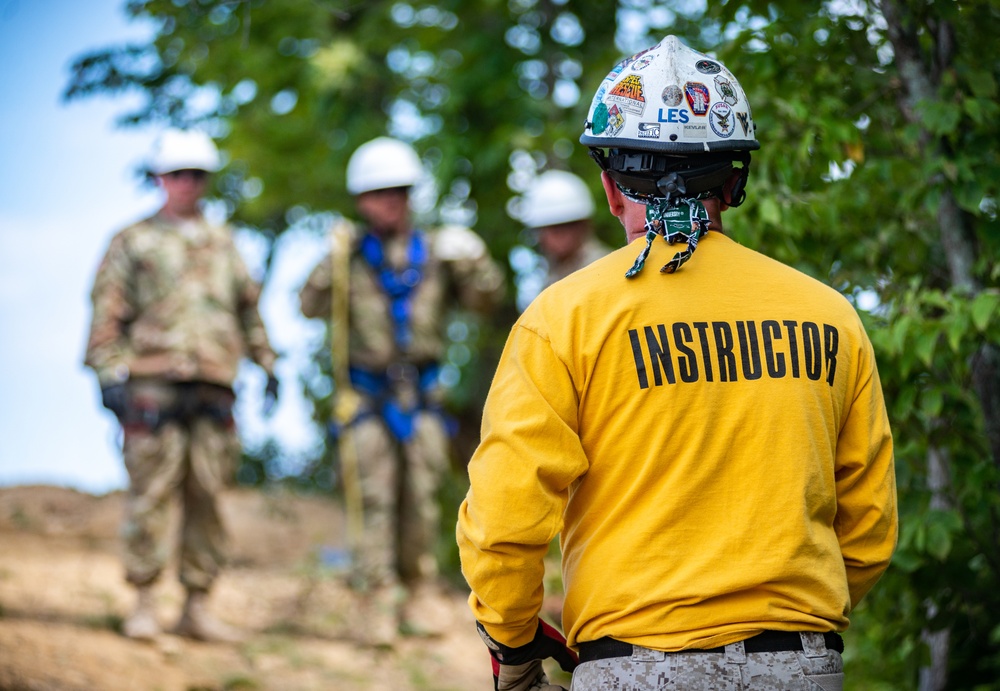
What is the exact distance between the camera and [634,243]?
240 cm

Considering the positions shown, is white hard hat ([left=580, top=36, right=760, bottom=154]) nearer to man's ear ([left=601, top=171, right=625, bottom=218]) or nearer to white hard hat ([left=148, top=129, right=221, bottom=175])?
man's ear ([left=601, top=171, right=625, bottom=218])

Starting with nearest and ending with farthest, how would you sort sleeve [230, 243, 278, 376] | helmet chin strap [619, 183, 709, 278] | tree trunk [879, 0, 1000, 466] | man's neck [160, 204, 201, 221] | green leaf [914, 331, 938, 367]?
helmet chin strap [619, 183, 709, 278], green leaf [914, 331, 938, 367], tree trunk [879, 0, 1000, 466], man's neck [160, 204, 201, 221], sleeve [230, 243, 278, 376]

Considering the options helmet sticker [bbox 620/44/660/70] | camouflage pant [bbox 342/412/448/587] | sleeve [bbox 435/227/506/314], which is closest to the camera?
helmet sticker [bbox 620/44/660/70]

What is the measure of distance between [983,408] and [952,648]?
1.03 metres

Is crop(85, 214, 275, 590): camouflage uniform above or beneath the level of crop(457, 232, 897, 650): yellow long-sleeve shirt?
beneath

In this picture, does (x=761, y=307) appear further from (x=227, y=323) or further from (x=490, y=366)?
(x=490, y=366)

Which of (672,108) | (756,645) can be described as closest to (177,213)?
(672,108)

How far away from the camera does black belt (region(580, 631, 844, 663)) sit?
7.11 feet

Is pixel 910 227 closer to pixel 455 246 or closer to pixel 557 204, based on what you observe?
pixel 557 204

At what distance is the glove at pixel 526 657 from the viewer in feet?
8.01

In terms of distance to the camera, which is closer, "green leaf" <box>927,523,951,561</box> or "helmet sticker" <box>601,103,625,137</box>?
"helmet sticker" <box>601,103,625,137</box>

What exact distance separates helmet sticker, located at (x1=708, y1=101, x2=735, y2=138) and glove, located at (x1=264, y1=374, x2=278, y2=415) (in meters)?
4.92

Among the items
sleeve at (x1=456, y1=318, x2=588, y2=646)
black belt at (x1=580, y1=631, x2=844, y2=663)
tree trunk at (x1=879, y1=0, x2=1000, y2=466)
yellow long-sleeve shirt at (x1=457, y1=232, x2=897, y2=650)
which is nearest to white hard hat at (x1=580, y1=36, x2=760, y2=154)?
yellow long-sleeve shirt at (x1=457, y1=232, x2=897, y2=650)

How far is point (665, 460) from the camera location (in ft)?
7.29
